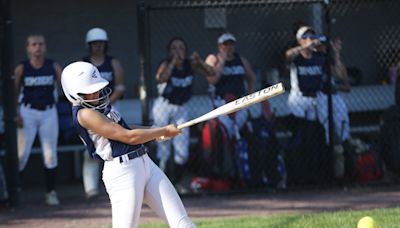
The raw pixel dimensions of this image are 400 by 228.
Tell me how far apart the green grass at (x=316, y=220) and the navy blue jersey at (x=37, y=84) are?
243 centimetres

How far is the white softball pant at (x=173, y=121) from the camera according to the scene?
33.9 ft

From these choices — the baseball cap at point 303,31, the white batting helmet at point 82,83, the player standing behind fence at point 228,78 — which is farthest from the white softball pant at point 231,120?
the white batting helmet at point 82,83

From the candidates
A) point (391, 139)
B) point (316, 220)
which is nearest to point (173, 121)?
point (391, 139)

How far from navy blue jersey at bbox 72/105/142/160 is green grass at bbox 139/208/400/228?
7.34 ft

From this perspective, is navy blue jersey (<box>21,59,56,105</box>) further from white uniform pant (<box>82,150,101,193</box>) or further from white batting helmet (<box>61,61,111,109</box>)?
white batting helmet (<box>61,61,111,109</box>)

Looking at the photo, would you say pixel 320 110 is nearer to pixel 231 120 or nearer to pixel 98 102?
pixel 231 120

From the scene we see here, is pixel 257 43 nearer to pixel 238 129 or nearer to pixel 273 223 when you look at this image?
pixel 238 129

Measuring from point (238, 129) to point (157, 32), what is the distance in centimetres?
350

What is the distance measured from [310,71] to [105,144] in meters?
4.84

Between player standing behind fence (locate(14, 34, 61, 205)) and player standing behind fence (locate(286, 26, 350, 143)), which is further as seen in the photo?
player standing behind fence (locate(286, 26, 350, 143))

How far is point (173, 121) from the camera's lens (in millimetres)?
10367

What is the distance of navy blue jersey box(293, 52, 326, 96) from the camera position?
408 inches

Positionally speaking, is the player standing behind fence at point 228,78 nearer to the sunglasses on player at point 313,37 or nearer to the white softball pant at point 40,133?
the sunglasses on player at point 313,37

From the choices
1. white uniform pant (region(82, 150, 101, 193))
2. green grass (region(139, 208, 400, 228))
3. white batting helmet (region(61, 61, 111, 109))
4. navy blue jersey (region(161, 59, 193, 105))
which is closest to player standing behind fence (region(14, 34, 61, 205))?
white uniform pant (region(82, 150, 101, 193))
